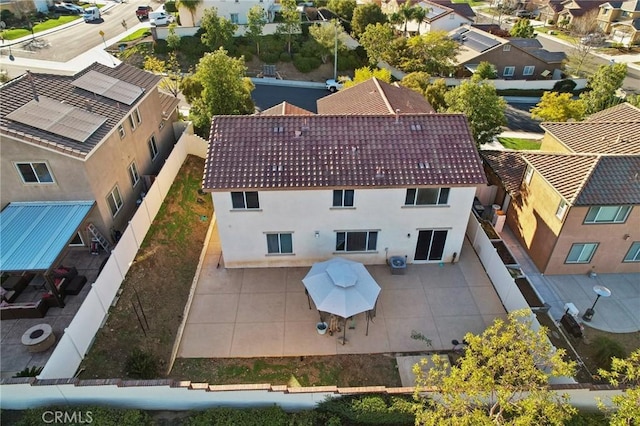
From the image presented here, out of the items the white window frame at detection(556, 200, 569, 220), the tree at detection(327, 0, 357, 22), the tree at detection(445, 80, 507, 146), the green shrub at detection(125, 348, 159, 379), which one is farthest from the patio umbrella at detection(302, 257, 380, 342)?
the tree at detection(327, 0, 357, 22)

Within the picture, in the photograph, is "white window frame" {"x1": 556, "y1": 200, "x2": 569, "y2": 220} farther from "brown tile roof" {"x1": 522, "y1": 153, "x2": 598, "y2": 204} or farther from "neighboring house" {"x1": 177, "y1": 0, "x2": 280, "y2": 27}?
"neighboring house" {"x1": 177, "y1": 0, "x2": 280, "y2": 27}

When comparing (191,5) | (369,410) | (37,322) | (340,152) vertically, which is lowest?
(369,410)

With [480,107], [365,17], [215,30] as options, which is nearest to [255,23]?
[215,30]

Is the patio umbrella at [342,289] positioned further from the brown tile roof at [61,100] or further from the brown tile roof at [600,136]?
the brown tile roof at [600,136]

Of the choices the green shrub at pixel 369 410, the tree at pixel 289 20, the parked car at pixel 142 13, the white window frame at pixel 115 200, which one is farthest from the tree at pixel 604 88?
the parked car at pixel 142 13

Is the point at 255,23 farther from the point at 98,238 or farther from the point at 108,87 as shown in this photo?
the point at 98,238

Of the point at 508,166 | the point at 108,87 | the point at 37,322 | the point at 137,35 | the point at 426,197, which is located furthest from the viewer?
the point at 137,35

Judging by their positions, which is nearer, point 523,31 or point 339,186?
point 339,186
